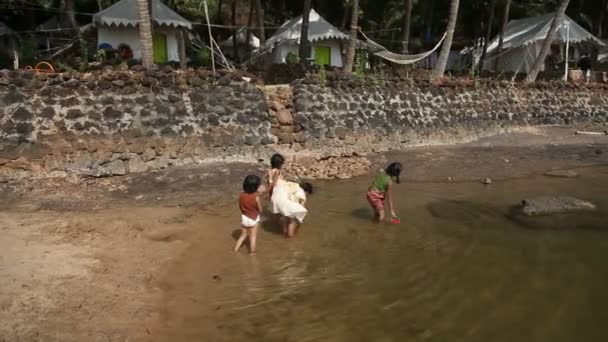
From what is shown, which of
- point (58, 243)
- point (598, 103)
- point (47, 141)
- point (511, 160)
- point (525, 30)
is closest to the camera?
point (58, 243)

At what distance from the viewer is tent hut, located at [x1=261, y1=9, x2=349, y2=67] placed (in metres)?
24.3

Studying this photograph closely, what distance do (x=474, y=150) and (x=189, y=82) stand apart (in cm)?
827

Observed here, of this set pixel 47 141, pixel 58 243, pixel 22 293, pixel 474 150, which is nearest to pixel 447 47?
pixel 474 150

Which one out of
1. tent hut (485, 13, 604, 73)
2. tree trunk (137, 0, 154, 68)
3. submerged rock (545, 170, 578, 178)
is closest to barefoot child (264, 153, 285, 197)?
tree trunk (137, 0, 154, 68)

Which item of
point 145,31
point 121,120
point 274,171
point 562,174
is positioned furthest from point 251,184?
point 562,174

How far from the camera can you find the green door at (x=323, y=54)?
84.6 feet

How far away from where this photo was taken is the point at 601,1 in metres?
31.6

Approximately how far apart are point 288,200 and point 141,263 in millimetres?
2162

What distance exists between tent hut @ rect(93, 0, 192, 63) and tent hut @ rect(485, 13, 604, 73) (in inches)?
640

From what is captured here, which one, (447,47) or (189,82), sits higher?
(447,47)

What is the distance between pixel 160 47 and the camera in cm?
2141

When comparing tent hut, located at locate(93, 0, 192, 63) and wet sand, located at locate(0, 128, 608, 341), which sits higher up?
tent hut, located at locate(93, 0, 192, 63)

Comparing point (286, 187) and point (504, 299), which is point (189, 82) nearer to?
point (286, 187)

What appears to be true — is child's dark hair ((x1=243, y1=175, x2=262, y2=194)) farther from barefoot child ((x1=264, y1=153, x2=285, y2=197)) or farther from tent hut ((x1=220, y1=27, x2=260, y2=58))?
tent hut ((x1=220, y1=27, x2=260, y2=58))
